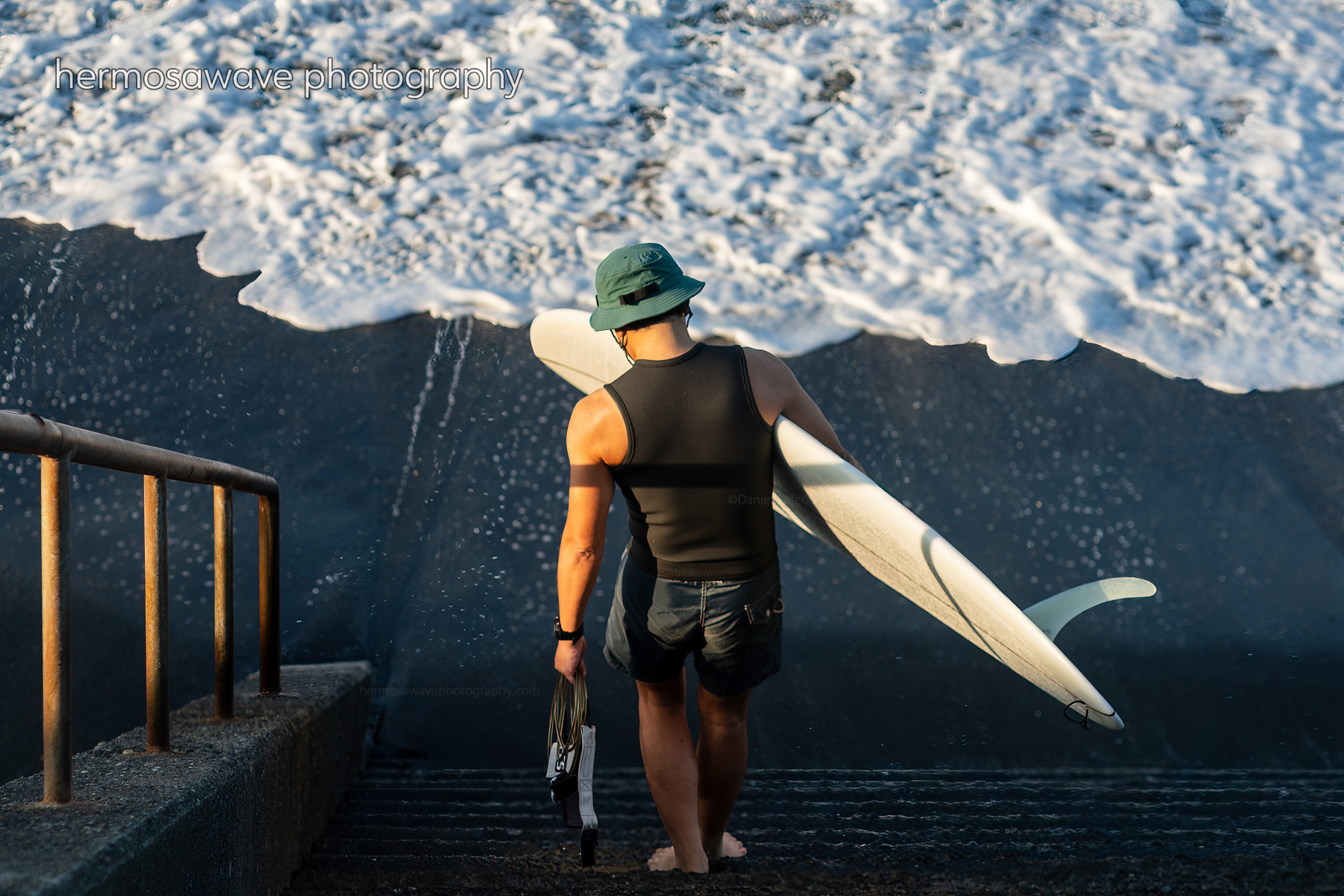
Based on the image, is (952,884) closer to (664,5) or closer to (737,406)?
(737,406)

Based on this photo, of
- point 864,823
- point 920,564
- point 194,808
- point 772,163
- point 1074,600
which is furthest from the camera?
point 772,163

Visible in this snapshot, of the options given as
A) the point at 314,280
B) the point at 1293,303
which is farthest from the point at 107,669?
the point at 1293,303

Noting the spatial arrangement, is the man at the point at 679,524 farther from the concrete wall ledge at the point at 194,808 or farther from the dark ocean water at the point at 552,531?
→ the dark ocean water at the point at 552,531

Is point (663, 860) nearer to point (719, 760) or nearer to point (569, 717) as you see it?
point (719, 760)

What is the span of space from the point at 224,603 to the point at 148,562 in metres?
0.37

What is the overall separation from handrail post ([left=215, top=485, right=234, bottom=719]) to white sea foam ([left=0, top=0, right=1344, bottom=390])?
2076 mm

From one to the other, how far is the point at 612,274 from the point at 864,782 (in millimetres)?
1810

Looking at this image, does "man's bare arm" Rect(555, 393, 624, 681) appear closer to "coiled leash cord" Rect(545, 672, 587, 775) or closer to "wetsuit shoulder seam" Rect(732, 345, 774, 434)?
"coiled leash cord" Rect(545, 672, 587, 775)

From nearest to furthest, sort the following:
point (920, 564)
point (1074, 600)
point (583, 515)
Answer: point (583, 515) → point (920, 564) → point (1074, 600)

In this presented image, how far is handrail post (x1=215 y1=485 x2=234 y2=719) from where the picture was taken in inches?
74.2

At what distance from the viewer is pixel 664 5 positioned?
202 inches

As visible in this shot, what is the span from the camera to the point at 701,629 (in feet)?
5.71

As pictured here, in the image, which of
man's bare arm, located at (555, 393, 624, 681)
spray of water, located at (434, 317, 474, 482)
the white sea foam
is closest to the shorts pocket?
man's bare arm, located at (555, 393, 624, 681)

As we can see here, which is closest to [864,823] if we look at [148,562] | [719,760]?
[719,760]
